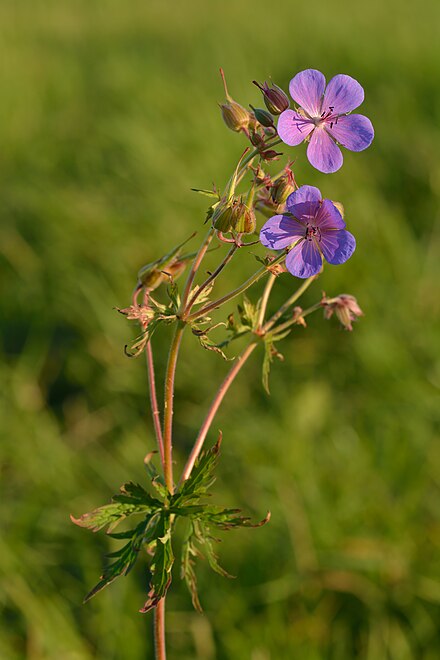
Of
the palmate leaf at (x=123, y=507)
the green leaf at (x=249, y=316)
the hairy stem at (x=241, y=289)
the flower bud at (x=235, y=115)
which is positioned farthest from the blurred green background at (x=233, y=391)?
the flower bud at (x=235, y=115)

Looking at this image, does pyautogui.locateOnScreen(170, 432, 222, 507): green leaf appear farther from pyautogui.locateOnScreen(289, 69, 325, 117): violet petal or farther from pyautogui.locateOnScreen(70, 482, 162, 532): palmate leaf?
pyautogui.locateOnScreen(289, 69, 325, 117): violet petal

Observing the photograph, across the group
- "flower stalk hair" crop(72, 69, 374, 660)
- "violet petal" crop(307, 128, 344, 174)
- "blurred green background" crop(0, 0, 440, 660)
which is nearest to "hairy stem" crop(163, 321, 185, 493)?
"flower stalk hair" crop(72, 69, 374, 660)

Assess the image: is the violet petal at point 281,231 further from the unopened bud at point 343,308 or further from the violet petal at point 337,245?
the unopened bud at point 343,308

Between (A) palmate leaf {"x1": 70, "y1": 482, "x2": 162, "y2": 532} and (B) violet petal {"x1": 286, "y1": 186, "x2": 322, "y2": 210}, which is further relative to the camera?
(A) palmate leaf {"x1": 70, "y1": 482, "x2": 162, "y2": 532}

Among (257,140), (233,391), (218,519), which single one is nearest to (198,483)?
(218,519)

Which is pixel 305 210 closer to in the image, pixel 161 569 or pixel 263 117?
pixel 263 117

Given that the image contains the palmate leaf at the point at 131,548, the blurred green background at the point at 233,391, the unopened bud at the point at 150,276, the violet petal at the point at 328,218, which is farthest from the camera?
the blurred green background at the point at 233,391
